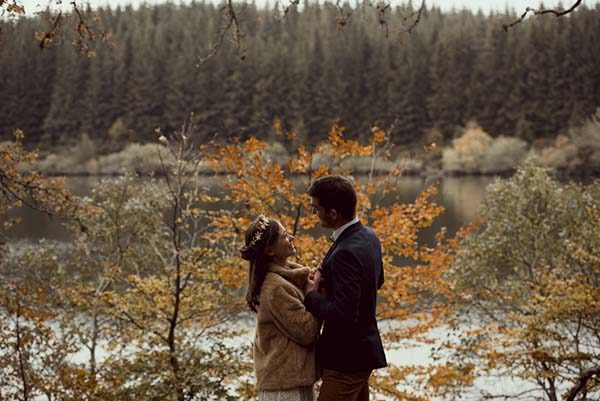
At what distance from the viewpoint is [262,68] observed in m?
88.6

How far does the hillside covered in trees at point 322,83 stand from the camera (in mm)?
79688

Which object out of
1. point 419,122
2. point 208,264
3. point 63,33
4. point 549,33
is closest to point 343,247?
point 63,33

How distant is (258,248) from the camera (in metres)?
2.74

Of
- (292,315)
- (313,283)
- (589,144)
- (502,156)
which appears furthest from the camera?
(502,156)

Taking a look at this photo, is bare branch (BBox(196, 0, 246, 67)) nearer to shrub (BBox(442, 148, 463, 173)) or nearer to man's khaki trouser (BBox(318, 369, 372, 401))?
man's khaki trouser (BBox(318, 369, 372, 401))

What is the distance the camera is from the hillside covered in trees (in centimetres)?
7969

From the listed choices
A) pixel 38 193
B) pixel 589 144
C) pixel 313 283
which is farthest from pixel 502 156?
pixel 313 283

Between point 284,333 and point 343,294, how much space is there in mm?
321

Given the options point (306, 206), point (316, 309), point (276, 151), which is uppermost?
point (316, 309)

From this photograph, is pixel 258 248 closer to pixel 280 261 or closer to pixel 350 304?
pixel 280 261

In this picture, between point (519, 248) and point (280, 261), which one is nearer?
point (280, 261)

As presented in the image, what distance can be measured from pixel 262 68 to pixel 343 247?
88.0m

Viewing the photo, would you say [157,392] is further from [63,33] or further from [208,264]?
[63,33]

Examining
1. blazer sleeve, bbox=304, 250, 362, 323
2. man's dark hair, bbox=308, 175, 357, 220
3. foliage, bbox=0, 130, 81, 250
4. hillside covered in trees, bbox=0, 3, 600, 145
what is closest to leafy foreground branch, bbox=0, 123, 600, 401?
foliage, bbox=0, 130, 81, 250
